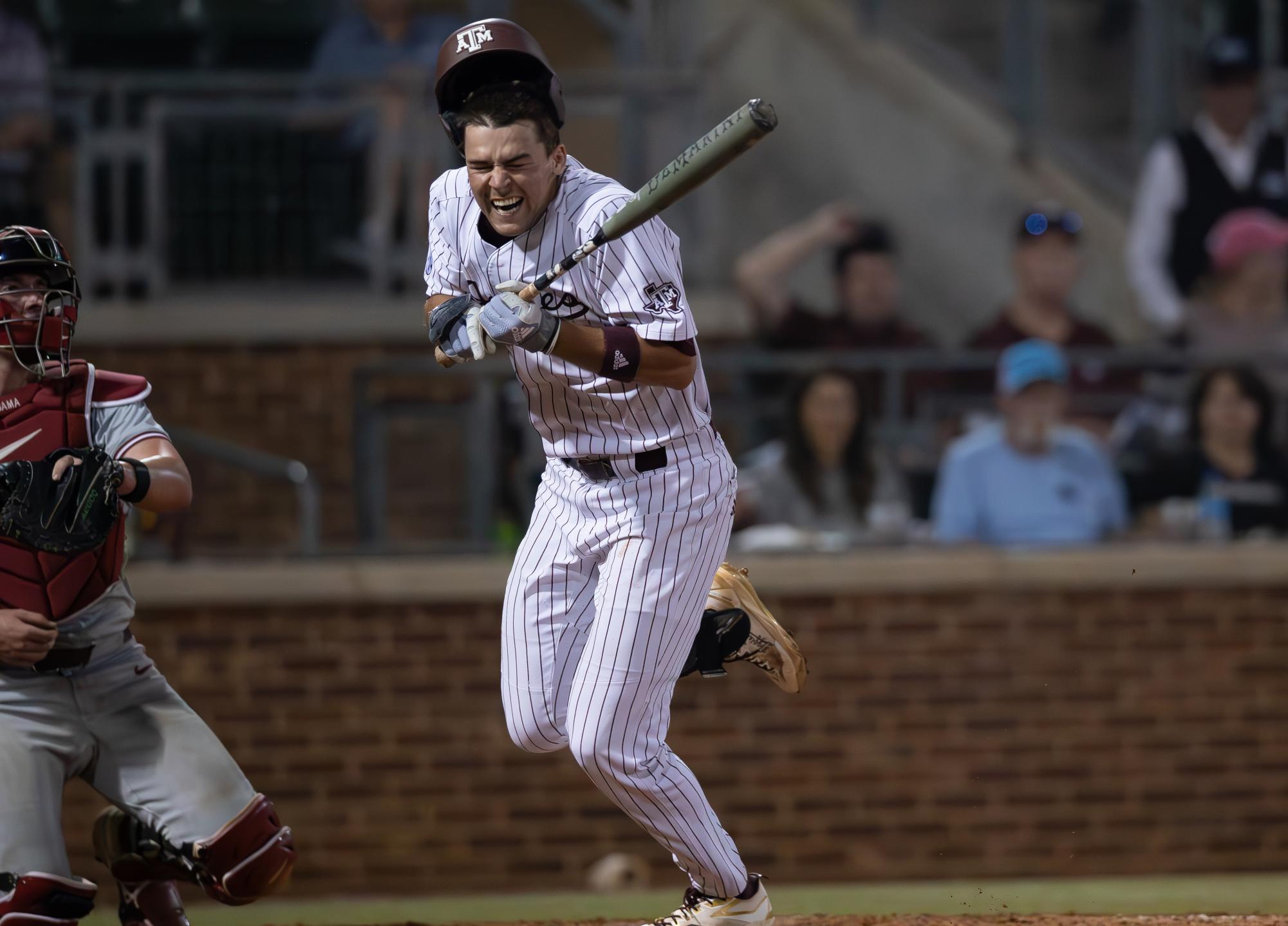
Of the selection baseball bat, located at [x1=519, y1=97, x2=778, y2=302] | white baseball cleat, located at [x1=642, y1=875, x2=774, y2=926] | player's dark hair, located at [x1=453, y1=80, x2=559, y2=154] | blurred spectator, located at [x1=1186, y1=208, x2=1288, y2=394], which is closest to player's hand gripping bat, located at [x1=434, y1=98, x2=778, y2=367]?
baseball bat, located at [x1=519, y1=97, x2=778, y2=302]

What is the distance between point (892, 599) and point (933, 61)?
154 inches

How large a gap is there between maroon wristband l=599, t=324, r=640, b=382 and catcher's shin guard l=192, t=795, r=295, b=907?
137 centimetres

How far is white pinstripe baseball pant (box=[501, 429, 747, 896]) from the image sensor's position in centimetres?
430

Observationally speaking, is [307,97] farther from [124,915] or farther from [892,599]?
[124,915]

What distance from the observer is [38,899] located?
4281 millimetres

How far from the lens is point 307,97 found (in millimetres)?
9141

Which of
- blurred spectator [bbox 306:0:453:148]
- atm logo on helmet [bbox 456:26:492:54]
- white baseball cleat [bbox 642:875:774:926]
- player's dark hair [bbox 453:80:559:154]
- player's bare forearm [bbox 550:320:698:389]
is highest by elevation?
blurred spectator [bbox 306:0:453:148]

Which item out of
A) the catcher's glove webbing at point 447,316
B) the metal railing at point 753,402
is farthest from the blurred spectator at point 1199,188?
the catcher's glove webbing at point 447,316

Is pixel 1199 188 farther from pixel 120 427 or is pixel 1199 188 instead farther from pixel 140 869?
pixel 140 869

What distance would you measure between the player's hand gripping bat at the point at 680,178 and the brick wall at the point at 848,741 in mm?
3983

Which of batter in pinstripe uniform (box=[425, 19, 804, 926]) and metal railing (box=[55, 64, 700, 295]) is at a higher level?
metal railing (box=[55, 64, 700, 295])

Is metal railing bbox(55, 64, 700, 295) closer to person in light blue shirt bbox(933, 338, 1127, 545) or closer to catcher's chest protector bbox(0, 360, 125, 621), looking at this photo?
person in light blue shirt bbox(933, 338, 1127, 545)

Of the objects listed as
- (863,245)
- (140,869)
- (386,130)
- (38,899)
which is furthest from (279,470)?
(38,899)

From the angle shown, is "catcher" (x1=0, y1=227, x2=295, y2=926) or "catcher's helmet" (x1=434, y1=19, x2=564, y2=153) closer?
"catcher's helmet" (x1=434, y1=19, x2=564, y2=153)
